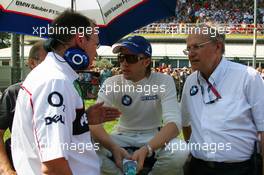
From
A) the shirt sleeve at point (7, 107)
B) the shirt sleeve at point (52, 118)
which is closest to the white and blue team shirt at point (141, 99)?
the shirt sleeve at point (7, 107)

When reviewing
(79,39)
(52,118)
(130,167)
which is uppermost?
(79,39)

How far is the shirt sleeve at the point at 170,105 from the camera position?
143 inches

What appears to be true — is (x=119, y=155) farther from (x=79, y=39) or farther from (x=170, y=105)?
(x=79, y=39)

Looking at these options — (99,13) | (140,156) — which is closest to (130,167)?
(140,156)

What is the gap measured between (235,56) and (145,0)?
3307cm

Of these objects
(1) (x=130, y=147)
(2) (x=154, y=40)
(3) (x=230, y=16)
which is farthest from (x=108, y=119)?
(3) (x=230, y=16)

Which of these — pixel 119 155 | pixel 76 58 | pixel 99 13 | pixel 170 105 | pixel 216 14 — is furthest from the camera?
pixel 216 14

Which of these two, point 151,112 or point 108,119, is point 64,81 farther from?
point 151,112

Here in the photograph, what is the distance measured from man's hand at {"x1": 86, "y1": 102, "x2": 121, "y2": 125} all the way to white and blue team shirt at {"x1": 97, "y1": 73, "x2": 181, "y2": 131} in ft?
1.48

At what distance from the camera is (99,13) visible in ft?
15.7

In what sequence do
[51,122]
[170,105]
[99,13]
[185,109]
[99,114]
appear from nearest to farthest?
[51,122] < [99,114] < [170,105] < [185,109] < [99,13]

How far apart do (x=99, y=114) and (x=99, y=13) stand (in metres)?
1.78

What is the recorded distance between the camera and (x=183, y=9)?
47.8 metres

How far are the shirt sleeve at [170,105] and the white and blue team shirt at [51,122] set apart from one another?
104 centimetres
